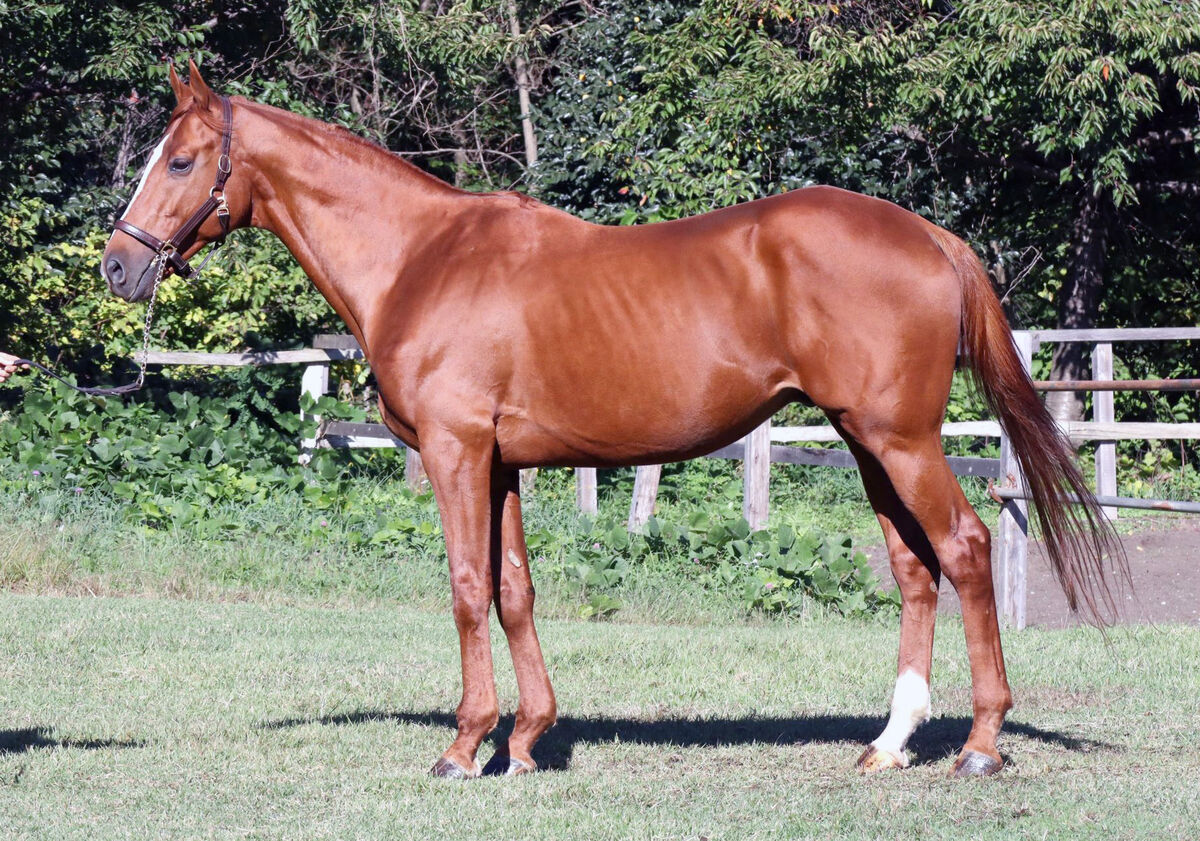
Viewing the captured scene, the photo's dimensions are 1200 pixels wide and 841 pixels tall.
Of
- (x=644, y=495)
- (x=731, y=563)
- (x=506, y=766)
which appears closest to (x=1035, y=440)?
Result: (x=506, y=766)

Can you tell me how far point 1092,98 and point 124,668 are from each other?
8055 millimetres

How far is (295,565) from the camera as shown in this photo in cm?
845

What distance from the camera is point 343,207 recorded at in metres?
4.78

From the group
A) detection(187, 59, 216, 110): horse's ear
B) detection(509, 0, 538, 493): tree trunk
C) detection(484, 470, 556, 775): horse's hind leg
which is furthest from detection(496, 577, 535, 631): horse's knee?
detection(509, 0, 538, 493): tree trunk

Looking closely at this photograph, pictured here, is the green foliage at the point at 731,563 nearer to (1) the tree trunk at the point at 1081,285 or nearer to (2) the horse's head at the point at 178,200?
(2) the horse's head at the point at 178,200

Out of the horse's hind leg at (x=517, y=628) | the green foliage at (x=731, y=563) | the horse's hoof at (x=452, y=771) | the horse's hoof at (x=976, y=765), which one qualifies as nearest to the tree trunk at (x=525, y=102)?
the green foliage at (x=731, y=563)

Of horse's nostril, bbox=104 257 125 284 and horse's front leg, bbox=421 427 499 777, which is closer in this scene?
horse's front leg, bbox=421 427 499 777

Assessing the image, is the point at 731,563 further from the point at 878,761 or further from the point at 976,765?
the point at 976,765

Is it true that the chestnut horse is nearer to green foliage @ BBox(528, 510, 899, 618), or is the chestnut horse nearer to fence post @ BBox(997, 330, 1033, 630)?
fence post @ BBox(997, 330, 1033, 630)

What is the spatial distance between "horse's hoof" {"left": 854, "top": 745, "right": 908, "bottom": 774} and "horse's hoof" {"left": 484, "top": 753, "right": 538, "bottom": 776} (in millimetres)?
1150

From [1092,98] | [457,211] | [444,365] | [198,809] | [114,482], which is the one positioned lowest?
[198,809]

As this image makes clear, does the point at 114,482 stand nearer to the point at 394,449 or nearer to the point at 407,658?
the point at 394,449

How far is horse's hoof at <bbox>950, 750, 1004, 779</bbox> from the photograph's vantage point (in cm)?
434

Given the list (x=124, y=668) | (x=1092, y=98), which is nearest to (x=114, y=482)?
(x=124, y=668)
